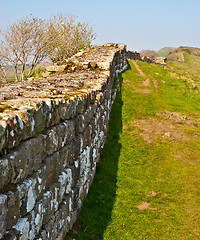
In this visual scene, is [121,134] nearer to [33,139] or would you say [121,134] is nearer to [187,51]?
[33,139]

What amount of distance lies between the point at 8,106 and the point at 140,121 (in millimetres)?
11242

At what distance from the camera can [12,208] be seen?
3244mm

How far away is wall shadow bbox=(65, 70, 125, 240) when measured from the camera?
610cm

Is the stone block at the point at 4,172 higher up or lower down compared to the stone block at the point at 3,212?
higher up

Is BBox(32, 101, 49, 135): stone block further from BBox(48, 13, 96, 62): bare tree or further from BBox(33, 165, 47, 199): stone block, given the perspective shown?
BBox(48, 13, 96, 62): bare tree

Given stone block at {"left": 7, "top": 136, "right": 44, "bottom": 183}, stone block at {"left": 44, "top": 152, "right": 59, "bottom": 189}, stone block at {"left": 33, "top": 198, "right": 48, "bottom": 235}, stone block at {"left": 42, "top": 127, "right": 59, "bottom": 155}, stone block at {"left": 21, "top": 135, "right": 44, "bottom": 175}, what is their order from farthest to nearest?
stone block at {"left": 44, "top": 152, "right": 59, "bottom": 189} < stone block at {"left": 42, "top": 127, "right": 59, "bottom": 155} < stone block at {"left": 33, "top": 198, "right": 48, "bottom": 235} < stone block at {"left": 21, "top": 135, "right": 44, "bottom": 175} < stone block at {"left": 7, "top": 136, "right": 44, "bottom": 183}

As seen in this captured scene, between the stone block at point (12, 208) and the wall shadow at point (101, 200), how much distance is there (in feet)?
8.04

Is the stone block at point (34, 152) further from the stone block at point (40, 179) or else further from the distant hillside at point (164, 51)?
the distant hillside at point (164, 51)

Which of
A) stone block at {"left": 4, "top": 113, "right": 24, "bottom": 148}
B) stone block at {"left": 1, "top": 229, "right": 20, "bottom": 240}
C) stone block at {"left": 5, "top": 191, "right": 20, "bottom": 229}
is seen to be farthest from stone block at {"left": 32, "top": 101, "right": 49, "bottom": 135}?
stone block at {"left": 1, "top": 229, "right": 20, "bottom": 240}

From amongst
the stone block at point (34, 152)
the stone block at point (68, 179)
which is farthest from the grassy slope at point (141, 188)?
the stone block at point (34, 152)

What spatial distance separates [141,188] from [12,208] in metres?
5.88

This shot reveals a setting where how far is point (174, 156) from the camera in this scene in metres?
10.8

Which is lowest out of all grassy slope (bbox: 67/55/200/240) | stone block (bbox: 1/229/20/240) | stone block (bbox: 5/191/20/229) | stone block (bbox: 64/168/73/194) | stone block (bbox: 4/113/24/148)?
grassy slope (bbox: 67/55/200/240)

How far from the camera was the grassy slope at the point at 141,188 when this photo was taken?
6496 mm
